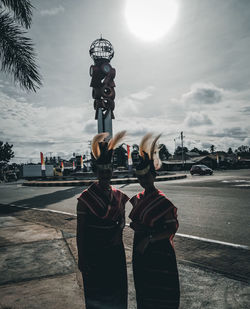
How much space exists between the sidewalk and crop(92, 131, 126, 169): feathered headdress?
1.77m

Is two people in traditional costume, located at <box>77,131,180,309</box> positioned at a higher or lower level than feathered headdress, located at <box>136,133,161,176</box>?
lower

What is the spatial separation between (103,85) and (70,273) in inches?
1147

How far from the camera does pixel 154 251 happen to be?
2051 mm

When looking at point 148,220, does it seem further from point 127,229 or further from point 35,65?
point 35,65

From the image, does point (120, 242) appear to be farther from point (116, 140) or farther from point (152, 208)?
point (116, 140)

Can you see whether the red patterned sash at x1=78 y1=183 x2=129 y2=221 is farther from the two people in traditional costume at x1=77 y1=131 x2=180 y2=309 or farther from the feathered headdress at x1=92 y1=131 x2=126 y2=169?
the feathered headdress at x1=92 y1=131 x2=126 y2=169

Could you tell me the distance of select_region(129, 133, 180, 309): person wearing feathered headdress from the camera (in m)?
2.00

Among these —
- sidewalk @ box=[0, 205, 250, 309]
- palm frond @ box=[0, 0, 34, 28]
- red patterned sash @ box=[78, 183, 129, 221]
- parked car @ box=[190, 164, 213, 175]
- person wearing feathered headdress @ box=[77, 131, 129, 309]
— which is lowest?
sidewalk @ box=[0, 205, 250, 309]

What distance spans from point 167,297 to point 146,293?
18cm

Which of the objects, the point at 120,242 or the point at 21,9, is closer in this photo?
the point at 120,242

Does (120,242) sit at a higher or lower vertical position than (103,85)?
lower

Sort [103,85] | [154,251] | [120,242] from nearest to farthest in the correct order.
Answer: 1. [154,251]
2. [120,242]
3. [103,85]

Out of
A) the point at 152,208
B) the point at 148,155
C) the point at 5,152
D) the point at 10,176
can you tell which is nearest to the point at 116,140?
the point at 148,155

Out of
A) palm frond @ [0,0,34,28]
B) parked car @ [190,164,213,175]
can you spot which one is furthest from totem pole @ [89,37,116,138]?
palm frond @ [0,0,34,28]
